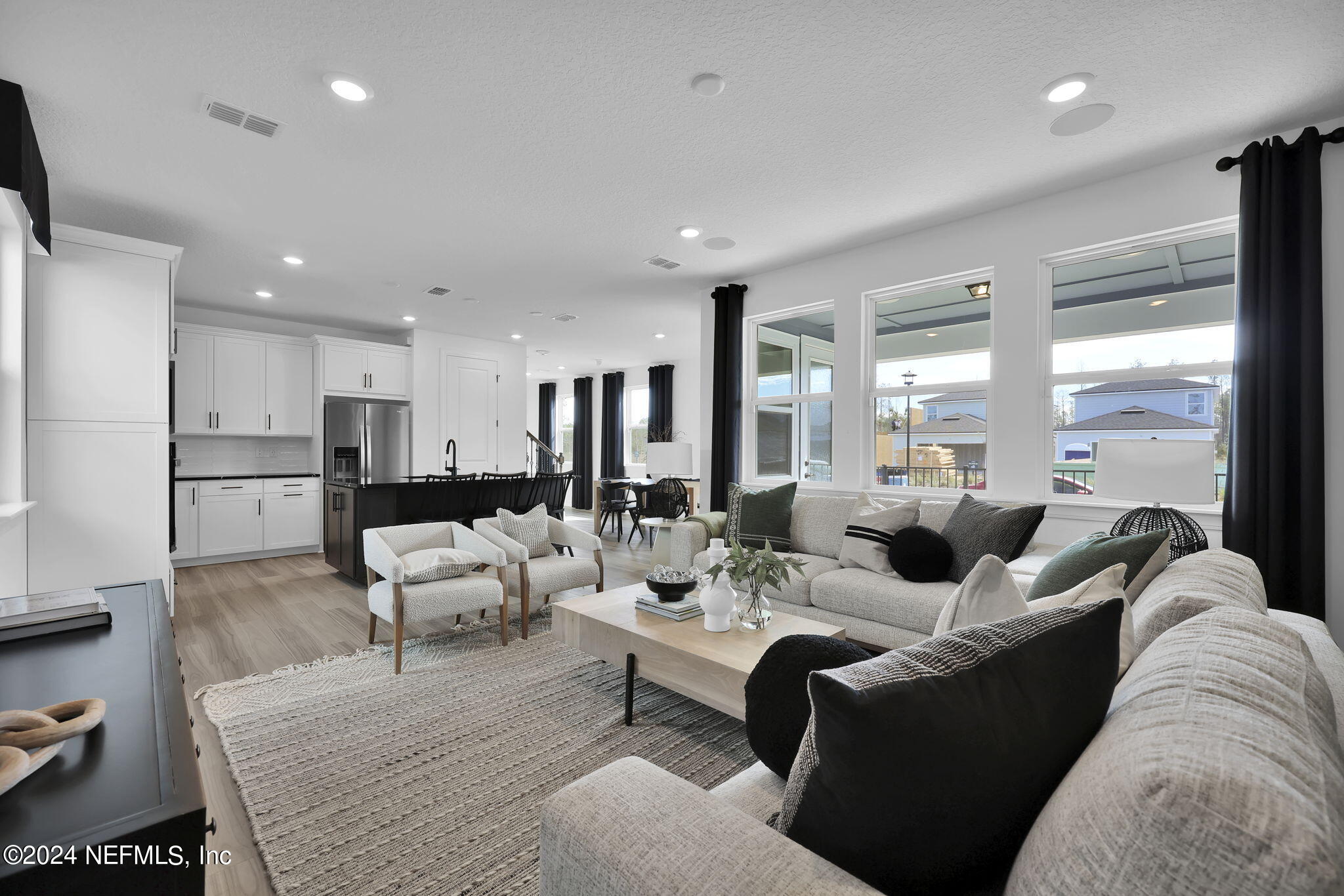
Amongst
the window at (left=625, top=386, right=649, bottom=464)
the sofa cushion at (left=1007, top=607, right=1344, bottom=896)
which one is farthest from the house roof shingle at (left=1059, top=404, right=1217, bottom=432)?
the window at (left=625, top=386, right=649, bottom=464)

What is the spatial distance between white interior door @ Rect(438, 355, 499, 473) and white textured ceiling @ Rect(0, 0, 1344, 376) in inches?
120

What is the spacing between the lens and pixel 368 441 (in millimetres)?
6691

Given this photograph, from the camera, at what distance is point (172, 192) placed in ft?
11.1

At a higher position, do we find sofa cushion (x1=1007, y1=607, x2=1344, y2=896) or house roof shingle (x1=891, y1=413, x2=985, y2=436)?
house roof shingle (x1=891, y1=413, x2=985, y2=436)

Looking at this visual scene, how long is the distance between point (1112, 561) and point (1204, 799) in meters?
1.58

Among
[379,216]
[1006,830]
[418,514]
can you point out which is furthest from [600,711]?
[379,216]

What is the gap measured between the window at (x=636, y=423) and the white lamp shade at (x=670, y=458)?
449 centimetres

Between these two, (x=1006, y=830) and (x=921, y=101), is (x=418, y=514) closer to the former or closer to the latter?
(x=921, y=101)

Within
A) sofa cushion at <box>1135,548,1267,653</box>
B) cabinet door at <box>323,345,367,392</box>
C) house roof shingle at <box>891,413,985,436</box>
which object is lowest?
sofa cushion at <box>1135,548,1267,653</box>

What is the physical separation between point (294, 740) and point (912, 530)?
2.94 m

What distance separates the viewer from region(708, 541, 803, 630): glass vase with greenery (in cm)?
226

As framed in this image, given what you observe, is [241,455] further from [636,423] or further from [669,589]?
[669,589]

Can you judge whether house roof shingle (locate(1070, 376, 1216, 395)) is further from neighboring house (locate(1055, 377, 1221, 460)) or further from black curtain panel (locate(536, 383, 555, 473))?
black curtain panel (locate(536, 383, 555, 473))

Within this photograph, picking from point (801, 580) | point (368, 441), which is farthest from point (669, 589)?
point (368, 441)
